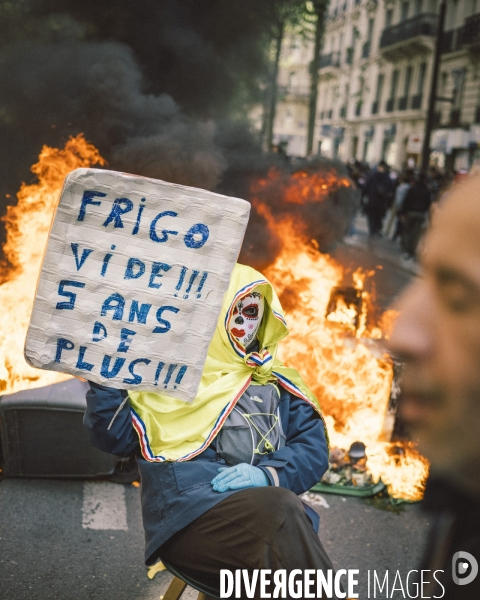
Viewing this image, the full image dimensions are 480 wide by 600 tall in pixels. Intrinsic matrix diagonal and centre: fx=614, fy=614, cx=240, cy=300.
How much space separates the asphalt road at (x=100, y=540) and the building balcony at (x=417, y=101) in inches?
1255

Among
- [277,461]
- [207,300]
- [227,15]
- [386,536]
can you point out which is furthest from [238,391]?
[227,15]

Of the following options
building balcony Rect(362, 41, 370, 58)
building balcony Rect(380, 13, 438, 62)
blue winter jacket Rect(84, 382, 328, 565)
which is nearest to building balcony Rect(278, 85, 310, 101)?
building balcony Rect(362, 41, 370, 58)

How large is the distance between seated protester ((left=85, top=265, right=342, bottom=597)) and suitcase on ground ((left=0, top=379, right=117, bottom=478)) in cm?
149

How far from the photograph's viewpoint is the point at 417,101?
107 feet

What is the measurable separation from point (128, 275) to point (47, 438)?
2128 mm

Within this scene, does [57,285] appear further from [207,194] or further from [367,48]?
[367,48]

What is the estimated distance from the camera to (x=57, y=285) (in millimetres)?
2256

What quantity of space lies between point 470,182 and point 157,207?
4.90ft

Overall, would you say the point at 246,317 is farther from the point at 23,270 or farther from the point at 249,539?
the point at 23,270

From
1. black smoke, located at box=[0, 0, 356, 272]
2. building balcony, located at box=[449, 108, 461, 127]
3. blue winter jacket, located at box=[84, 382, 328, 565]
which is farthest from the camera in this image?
building balcony, located at box=[449, 108, 461, 127]

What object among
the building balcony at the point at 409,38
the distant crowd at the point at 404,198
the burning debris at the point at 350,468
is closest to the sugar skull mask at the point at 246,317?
the burning debris at the point at 350,468

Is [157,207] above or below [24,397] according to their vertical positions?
above

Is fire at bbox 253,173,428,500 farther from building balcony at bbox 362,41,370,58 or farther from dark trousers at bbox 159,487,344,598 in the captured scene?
building balcony at bbox 362,41,370,58

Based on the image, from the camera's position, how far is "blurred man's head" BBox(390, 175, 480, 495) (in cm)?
88
